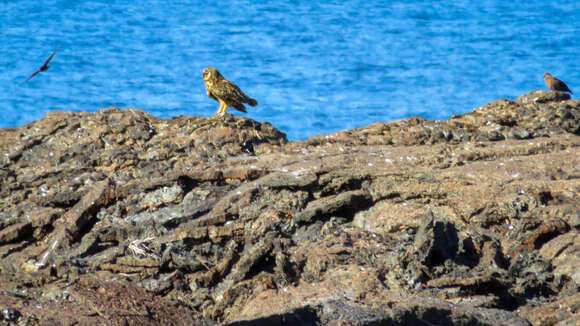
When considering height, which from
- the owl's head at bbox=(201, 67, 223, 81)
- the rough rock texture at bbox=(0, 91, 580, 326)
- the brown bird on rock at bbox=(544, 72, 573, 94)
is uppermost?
Answer: the owl's head at bbox=(201, 67, 223, 81)

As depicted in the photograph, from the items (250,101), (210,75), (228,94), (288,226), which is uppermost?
(210,75)

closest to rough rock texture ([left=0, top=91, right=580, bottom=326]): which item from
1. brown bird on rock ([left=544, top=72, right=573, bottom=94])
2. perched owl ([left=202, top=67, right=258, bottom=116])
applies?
perched owl ([left=202, top=67, right=258, bottom=116])

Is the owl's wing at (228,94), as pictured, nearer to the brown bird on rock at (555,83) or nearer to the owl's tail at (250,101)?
the owl's tail at (250,101)

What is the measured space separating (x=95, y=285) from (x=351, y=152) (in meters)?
2.08

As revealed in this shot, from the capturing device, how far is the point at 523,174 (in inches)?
176

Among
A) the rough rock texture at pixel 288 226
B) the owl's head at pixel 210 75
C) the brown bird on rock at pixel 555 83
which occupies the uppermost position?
the owl's head at pixel 210 75

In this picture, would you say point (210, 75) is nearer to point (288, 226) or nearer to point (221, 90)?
point (221, 90)

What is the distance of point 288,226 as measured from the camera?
4.19 meters

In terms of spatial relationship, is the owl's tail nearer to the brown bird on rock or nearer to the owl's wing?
the owl's wing

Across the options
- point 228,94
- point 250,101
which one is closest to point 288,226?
point 228,94

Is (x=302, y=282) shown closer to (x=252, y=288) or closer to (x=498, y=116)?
(x=252, y=288)

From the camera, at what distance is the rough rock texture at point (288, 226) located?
11.3 ft

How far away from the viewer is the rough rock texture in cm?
346

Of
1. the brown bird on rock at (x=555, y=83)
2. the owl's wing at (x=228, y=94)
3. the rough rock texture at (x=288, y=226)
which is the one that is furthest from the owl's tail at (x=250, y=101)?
the brown bird on rock at (x=555, y=83)
